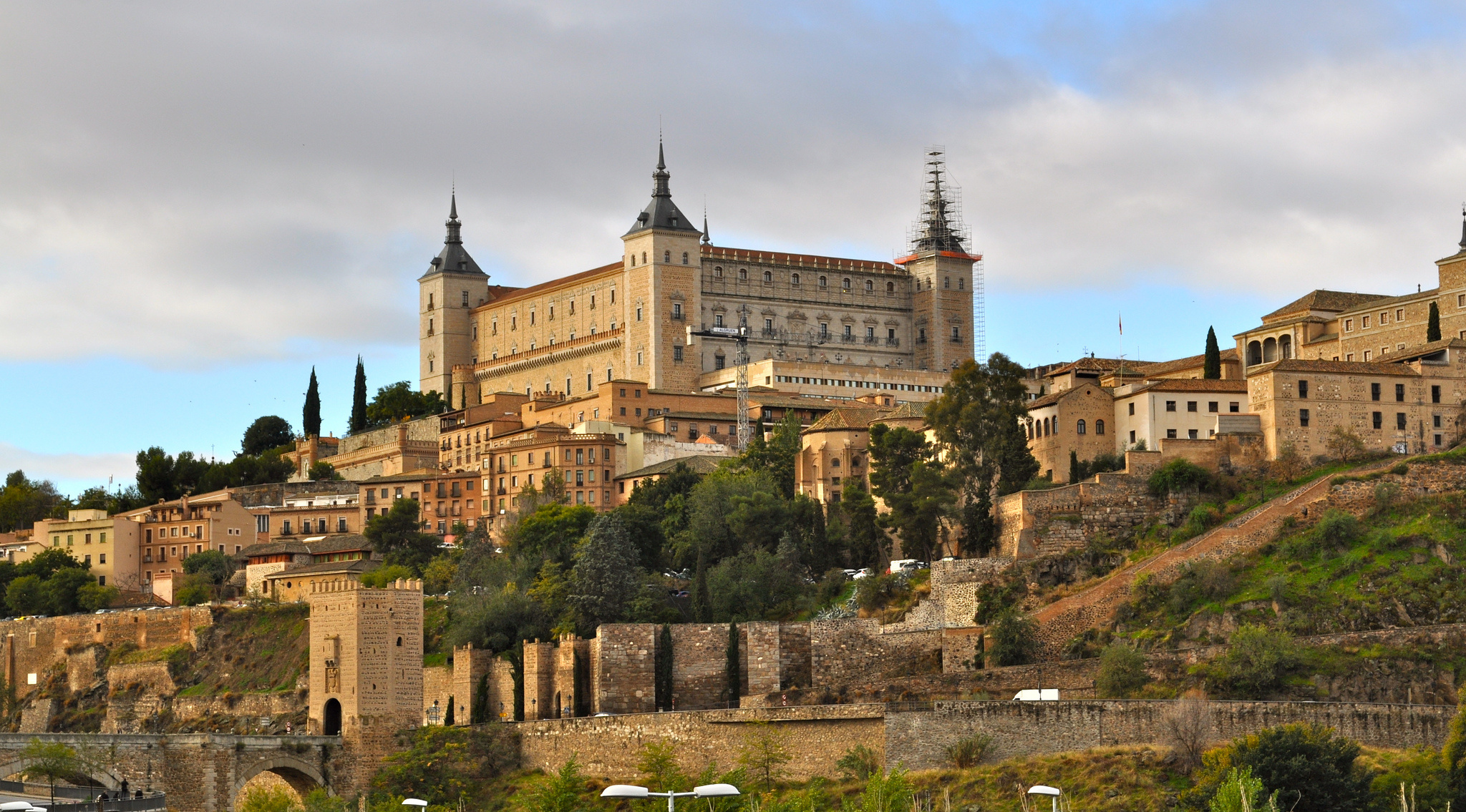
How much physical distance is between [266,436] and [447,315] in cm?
1462

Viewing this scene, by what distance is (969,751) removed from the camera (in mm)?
60031

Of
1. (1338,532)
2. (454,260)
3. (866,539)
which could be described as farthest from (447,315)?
(1338,532)

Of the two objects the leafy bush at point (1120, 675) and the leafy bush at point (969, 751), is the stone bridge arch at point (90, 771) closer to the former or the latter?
the leafy bush at point (969, 751)

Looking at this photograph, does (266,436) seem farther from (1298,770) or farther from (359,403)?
(1298,770)

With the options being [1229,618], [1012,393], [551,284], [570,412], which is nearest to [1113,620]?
[1229,618]

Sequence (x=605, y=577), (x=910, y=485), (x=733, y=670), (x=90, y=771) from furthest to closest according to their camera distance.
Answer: (x=910, y=485), (x=605, y=577), (x=733, y=670), (x=90, y=771)

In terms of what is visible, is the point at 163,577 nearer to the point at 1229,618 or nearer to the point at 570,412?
the point at 570,412

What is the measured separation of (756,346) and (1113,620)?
2359 inches

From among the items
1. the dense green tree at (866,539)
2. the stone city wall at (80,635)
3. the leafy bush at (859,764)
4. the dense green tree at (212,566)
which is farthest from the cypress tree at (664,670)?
the dense green tree at (212,566)

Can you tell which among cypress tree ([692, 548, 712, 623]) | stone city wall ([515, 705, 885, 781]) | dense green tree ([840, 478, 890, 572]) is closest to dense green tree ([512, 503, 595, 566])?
cypress tree ([692, 548, 712, 623])

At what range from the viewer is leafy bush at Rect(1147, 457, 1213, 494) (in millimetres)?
77062

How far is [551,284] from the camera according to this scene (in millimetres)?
138750

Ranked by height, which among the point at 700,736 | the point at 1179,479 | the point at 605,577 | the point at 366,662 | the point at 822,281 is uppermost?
the point at 822,281

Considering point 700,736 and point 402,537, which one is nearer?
point 700,736
